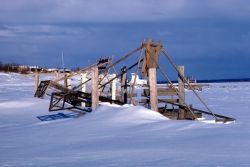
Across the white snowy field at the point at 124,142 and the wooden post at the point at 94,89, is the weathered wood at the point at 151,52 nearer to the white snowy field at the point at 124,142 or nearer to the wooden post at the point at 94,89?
the wooden post at the point at 94,89

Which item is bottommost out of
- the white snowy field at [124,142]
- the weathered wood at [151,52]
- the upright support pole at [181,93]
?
the white snowy field at [124,142]

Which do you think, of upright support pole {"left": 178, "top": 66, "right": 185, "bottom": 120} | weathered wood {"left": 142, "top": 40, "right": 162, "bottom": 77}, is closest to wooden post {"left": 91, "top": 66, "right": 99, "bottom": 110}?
weathered wood {"left": 142, "top": 40, "right": 162, "bottom": 77}

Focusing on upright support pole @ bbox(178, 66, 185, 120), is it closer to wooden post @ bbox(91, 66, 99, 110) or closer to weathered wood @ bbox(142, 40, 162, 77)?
weathered wood @ bbox(142, 40, 162, 77)

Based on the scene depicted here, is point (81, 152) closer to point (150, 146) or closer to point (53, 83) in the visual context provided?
point (150, 146)

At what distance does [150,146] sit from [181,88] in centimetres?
692

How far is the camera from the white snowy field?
6.97 m

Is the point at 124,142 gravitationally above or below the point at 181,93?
below

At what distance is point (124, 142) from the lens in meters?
8.96

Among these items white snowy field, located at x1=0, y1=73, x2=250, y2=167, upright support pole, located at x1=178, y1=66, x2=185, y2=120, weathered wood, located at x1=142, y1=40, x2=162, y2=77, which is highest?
weathered wood, located at x1=142, y1=40, x2=162, y2=77

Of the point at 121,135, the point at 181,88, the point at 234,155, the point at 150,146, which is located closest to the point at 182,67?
the point at 181,88

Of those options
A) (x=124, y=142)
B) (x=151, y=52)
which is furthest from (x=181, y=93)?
(x=124, y=142)

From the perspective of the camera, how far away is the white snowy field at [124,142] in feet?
22.9

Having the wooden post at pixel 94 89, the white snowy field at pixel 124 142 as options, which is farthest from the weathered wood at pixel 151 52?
the white snowy field at pixel 124 142

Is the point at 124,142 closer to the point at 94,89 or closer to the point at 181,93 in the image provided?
the point at 94,89
